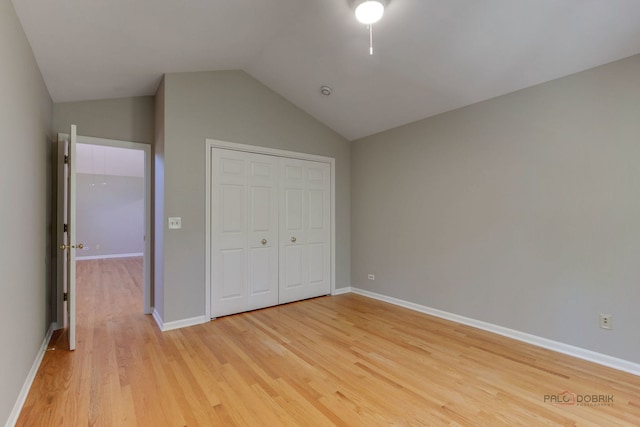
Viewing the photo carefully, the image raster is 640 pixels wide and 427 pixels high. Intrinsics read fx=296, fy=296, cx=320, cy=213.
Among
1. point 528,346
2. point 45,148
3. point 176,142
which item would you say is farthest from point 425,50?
point 45,148

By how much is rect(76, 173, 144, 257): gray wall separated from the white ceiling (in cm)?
603

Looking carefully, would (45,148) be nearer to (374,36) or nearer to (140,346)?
(140,346)

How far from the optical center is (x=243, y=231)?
12.2ft

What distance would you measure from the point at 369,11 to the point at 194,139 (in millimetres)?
2187

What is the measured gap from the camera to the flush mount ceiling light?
2283 millimetres

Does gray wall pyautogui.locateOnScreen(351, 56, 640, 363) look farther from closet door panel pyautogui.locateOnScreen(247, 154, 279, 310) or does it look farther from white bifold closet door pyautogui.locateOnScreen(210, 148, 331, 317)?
closet door panel pyautogui.locateOnScreen(247, 154, 279, 310)

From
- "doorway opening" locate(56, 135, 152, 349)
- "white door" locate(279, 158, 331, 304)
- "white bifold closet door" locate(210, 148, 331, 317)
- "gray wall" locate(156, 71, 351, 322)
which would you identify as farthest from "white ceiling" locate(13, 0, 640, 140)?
"doorway opening" locate(56, 135, 152, 349)

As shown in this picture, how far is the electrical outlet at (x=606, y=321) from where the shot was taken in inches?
94.5

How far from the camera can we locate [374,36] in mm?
2707

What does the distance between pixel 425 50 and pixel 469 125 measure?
1031 millimetres

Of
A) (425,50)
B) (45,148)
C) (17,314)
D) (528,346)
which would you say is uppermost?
(425,50)

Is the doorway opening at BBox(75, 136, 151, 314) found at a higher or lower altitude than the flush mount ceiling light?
lower

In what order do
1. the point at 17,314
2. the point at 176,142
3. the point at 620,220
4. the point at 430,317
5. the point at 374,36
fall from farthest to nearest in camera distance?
the point at 430,317 < the point at 176,142 < the point at 374,36 < the point at 620,220 < the point at 17,314

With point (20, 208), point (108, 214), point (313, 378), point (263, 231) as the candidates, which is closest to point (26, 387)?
point (20, 208)
